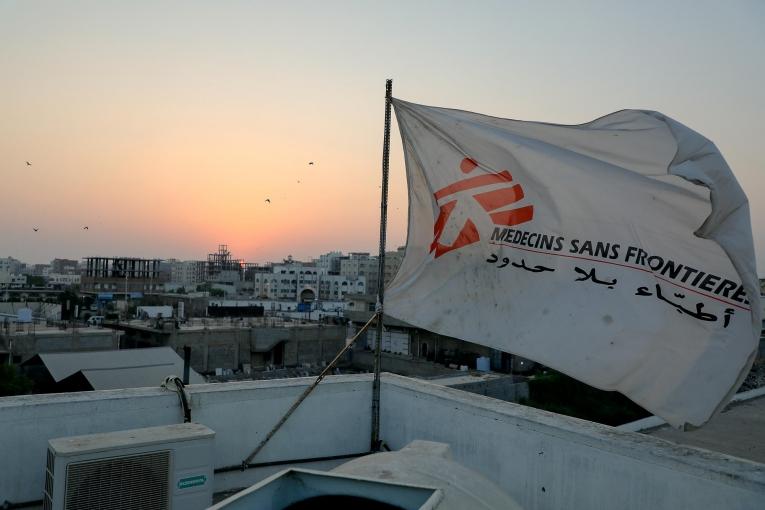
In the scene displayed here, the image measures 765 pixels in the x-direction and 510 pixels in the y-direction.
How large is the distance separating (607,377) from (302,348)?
4644 cm

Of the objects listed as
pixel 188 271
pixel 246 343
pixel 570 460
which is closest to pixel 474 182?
pixel 570 460

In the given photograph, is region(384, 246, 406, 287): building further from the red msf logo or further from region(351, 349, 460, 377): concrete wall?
region(351, 349, 460, 377): concrete wall

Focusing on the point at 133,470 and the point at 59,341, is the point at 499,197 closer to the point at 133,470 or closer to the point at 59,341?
the point at 133,470

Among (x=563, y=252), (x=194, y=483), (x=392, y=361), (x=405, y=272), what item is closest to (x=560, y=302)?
(x=563, y=252)

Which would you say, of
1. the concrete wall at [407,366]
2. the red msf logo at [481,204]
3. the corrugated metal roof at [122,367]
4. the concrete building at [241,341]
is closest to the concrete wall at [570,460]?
the red msf logo at [481,204]

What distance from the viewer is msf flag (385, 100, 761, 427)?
122 inches

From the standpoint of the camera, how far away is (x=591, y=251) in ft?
12.2

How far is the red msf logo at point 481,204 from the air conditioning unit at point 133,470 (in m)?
2.15

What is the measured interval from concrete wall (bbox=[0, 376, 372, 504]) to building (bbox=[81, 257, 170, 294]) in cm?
8283

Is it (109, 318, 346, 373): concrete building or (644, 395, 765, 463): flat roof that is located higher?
(644, 395, 765, 463): flat roof

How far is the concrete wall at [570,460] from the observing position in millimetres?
3096

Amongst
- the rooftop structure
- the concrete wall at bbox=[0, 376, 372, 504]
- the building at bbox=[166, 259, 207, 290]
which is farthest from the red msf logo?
the building at bbox=[166, 259, 207, 290]

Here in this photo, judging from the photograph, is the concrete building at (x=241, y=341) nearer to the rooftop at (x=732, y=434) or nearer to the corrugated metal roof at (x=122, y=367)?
the corrugated metal roof at (x=122, y=367)

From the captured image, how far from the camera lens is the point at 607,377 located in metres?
3.52
